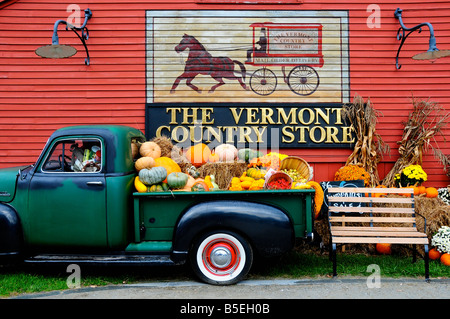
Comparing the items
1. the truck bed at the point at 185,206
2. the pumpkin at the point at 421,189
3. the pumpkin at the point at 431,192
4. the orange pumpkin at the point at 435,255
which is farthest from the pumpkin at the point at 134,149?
the pumpkin at the point at 431,192

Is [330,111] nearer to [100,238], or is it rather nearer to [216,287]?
[216,287]

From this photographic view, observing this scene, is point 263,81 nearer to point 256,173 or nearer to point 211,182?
point 256,173

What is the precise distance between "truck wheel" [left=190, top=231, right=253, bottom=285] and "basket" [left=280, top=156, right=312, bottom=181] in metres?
1.72

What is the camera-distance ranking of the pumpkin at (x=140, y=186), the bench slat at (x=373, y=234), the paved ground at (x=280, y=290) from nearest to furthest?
the paved ground at (x=280, y=290) < the pumpkin at (x=140, y=186) < the bench slat at (x=373, y=234)

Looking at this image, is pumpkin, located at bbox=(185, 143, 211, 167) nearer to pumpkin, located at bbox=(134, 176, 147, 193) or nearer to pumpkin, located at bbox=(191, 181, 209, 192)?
pumpkin, located at bbox=(191, 181, 209, 192)

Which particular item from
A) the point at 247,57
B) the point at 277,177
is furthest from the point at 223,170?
the point at 247,57

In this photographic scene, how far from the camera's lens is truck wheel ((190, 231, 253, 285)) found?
4586 mm

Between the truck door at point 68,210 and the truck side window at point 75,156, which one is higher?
the truck side window at point 75,156

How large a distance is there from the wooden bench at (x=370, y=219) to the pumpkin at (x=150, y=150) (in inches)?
105

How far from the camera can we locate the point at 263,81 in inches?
291

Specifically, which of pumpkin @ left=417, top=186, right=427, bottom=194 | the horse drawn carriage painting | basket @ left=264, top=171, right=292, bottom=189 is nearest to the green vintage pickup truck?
basket @ left=264, top=171, right=292, bottom=189

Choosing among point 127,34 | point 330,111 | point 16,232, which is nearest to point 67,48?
point 127,34

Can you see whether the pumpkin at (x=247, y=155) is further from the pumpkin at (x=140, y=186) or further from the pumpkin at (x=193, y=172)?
the pumpkin at (x=140, y=186)

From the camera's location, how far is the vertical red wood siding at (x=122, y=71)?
7.27 meters
